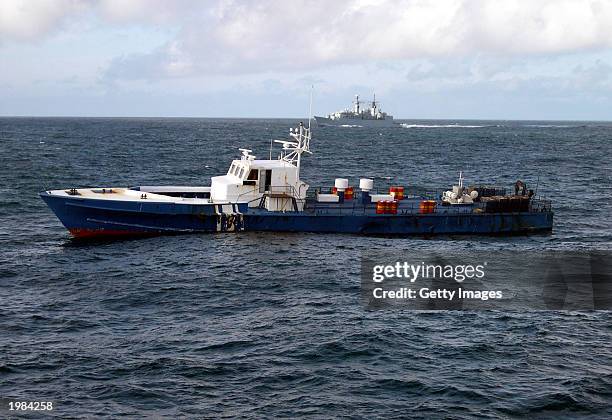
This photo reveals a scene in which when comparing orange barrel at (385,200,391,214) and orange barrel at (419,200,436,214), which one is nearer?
orange barrel at (385,200,391,214)

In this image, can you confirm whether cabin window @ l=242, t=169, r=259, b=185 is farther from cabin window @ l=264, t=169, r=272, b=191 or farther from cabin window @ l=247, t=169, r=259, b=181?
cabin window @ l=264, t=169, r=272, b=191

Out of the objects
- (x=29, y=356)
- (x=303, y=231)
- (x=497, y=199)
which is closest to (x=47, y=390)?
(x=29, y=356)

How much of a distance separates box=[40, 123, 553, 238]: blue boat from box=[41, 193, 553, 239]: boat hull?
0.20 ft

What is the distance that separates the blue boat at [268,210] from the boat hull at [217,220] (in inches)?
2.4

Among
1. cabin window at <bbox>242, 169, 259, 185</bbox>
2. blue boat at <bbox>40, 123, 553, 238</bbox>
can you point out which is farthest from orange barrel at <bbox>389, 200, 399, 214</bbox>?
cabin window at <bbox>242, 169, 259, 185</bbox>

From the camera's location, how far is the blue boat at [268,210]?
42656 mm

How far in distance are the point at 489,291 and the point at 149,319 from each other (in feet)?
52.9

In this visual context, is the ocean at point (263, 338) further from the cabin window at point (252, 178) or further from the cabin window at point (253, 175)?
the cabin window at point (253, 175)

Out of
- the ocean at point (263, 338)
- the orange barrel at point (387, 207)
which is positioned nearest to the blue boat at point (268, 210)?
the orange barrel at point (387, 207)

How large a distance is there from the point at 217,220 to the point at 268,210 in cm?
332

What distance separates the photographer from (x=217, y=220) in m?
43.5

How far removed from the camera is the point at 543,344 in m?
27.2

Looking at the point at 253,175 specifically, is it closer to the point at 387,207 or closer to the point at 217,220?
the point at 217,220

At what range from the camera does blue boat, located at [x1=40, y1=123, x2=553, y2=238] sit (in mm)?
42656
